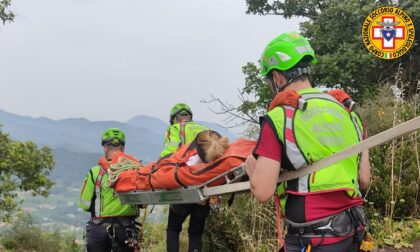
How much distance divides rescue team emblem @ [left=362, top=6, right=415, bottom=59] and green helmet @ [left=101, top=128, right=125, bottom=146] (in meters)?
7.05

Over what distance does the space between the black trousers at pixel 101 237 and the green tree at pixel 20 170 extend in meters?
7.18

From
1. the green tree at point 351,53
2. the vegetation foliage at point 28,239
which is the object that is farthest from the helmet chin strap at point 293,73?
the vegetation foliage at point 28,239

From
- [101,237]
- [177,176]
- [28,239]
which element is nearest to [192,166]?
[177,176]

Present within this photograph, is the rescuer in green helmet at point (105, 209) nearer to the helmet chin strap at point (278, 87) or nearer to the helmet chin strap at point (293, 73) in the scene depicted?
the helmet chin strap at point (278, 87)

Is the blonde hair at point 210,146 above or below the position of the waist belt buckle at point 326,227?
above

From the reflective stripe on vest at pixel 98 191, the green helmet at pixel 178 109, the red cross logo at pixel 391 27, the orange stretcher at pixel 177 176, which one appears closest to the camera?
the orange stretcher at pixel 177 176

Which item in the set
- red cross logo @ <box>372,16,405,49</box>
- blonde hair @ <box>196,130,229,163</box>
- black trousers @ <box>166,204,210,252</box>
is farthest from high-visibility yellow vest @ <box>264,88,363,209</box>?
red cross logo @ <box>372,16,405,49</box>

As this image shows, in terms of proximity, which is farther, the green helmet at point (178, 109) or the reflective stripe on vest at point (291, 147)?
the green helmet at point (178, 109)

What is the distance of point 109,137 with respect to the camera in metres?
5.60

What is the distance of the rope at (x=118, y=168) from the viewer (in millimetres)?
5000

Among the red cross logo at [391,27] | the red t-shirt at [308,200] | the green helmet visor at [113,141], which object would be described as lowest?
the red t-shirt at [308,200]

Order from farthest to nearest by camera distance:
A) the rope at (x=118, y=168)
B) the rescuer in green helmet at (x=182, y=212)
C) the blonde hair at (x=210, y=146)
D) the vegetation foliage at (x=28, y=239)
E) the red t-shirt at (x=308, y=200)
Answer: the vegetation foliage at (x=28, y=239)
the rescuer in green helmet at (x=182, y=212)
the rope at (x=118, y=168)
the blonde hair at (x=210, y=146)
the red t-shirt at (x=308, y=200)

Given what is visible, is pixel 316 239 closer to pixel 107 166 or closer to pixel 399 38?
pixel 107 166

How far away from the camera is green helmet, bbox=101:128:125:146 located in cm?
559
